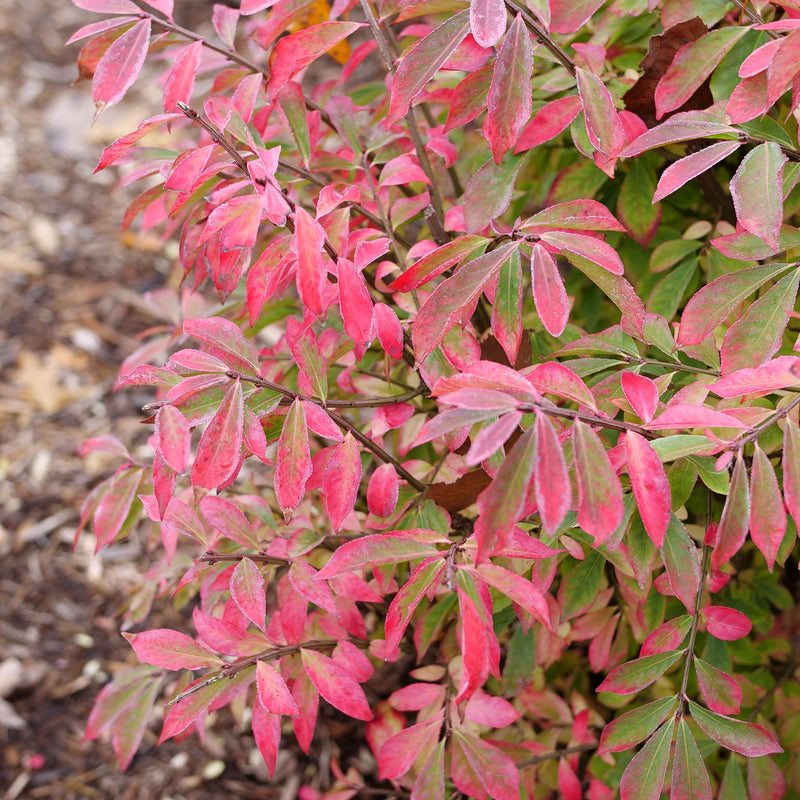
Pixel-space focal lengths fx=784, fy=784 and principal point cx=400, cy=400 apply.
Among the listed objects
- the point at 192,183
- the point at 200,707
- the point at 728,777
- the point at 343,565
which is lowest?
the point at 728,777

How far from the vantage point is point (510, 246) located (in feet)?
2.60

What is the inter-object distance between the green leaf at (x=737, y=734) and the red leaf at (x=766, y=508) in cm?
25

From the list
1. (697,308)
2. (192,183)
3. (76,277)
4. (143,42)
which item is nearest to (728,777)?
(697,308)

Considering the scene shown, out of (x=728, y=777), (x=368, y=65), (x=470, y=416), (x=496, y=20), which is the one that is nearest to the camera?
(x=470, y=416)

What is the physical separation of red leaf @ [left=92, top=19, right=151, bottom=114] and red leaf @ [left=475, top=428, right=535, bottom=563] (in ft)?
2.12

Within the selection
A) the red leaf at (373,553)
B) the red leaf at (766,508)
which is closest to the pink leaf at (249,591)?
the red leaf at (373,553)

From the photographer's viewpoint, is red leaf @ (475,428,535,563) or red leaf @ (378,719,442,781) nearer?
red leaf @ (475,428,535,563)

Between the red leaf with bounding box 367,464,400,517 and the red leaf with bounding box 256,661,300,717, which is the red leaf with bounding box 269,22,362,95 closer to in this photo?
the red leaf with bounding box 367,464,400,517

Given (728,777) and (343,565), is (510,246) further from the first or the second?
(728,777)

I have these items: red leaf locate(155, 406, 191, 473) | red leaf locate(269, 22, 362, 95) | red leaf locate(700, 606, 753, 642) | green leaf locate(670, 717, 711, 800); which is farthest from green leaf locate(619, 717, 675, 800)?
red leaf locate(269, 22, 362, 95)

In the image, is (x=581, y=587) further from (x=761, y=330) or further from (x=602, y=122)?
(x=602, y=122)

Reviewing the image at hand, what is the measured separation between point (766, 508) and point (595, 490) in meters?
0.21

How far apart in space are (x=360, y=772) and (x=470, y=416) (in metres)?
1.20

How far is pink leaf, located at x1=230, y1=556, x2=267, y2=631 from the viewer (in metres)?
0.90
